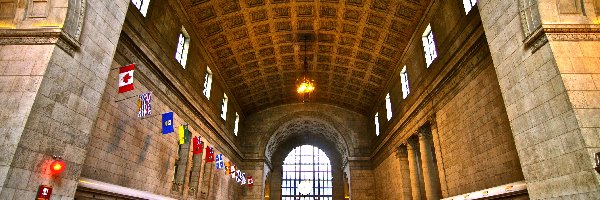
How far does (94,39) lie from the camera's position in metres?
8.91

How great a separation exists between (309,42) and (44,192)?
53.7 ft

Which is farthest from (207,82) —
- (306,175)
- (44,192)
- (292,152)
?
(306,175)

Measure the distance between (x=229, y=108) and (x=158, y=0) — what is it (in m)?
12.0

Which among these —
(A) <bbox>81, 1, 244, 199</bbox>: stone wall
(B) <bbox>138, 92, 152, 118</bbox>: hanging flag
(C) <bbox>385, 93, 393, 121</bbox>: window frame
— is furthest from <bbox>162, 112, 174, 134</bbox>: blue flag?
(C) <bbox>385, 93, 393, 121</bbox>: window frame

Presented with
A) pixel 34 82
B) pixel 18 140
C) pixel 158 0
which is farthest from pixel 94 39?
pixel 158 0

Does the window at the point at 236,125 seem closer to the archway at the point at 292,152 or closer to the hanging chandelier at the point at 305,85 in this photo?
the hanging chandelier at the point at 305,85

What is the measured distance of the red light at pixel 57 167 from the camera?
295 inches

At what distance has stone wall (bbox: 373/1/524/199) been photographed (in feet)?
35.0

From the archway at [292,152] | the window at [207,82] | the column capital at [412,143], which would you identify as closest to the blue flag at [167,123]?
the window at [207,82]

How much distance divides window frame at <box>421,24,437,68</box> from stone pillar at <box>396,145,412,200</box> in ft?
20.0

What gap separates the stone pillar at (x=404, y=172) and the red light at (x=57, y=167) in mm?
17045

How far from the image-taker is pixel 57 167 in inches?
297

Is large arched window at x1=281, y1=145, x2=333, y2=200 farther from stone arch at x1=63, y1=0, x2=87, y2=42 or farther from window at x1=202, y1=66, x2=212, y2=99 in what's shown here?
stone arch at x1=63, y1=0, x2=87, y2=42

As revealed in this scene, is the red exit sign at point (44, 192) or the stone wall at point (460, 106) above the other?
the stone wall at point (460, 106)
